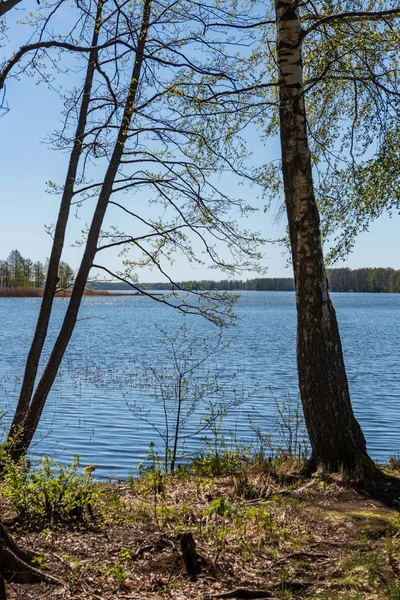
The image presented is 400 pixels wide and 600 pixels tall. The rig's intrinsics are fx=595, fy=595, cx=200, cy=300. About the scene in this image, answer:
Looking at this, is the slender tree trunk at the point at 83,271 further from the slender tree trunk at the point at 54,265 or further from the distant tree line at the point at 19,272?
the distant tree line at the point at 19,272

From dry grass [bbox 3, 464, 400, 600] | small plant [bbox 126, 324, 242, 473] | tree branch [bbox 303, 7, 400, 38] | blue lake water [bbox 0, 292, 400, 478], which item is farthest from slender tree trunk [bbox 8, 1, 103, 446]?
tree branch [bbox 303, 7, 400, 38]

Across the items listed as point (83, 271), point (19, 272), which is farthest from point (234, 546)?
point (19, 272)

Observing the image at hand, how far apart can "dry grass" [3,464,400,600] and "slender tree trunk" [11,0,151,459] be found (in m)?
3.63

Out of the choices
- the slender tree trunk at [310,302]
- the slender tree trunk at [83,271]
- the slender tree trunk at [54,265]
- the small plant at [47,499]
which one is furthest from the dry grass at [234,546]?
the slender tree trunk at [54,265]

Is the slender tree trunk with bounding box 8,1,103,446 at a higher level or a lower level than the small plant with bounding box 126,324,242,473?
higher

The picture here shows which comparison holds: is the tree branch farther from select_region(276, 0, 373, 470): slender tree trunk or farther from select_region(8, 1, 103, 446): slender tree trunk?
select_region(8, 1, 103, 446): slender tree trunk

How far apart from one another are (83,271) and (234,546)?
6428mm

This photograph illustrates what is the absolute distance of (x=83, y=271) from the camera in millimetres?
10375

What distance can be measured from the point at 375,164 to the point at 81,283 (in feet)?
17.1

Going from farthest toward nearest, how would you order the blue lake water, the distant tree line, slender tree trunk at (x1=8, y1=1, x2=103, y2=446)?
the distant tree line, the blue lake water, slender tree trunk at (x1=8, y1=1, x2=103, y2=446)

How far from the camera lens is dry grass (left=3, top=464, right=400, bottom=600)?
13.7 feet

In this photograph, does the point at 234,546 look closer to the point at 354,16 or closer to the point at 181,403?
the point at 354,16

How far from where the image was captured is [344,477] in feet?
22.1

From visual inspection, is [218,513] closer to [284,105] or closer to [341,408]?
[341,408]
